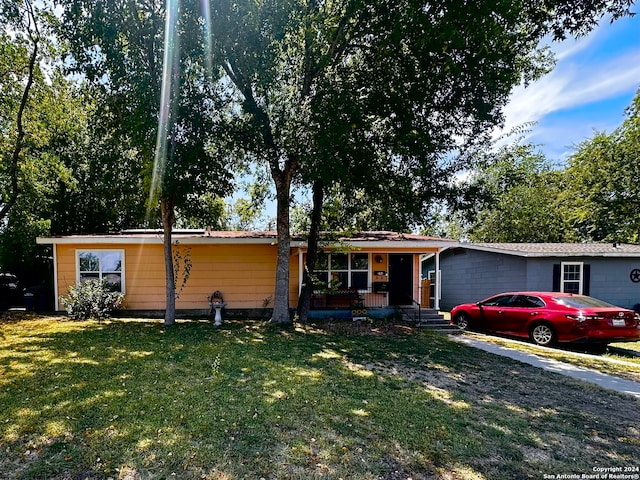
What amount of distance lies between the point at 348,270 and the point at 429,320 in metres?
3.10

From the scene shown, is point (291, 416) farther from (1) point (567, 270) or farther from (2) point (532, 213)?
(2) point (532, 213)

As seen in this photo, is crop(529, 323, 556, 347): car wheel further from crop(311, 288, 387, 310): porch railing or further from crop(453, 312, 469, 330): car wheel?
crop(311, 288, 387, 310): porch railing

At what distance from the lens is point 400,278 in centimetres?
1273

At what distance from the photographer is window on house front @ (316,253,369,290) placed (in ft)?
39.2

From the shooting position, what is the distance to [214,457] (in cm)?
292

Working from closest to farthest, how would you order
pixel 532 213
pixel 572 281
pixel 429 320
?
pixel 429 320
pixel 572 281
pixel 532 213

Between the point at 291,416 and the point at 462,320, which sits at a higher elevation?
the point at 291,416

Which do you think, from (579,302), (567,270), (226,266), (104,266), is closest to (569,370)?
(579,302)

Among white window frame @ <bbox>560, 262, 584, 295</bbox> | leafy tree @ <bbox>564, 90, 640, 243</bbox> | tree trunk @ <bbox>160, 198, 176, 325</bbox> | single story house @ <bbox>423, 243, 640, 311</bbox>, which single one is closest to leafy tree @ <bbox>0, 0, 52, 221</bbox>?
tree trunk @ <bbox>160, 198, 176, 325</bbox>

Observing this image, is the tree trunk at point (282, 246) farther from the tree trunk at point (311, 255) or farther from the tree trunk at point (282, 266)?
the tree trunk at point (311, 255)

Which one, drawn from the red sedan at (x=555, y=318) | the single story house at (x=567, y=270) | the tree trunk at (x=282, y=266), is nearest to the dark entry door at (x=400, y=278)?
the single story house at (x=567, y=270)

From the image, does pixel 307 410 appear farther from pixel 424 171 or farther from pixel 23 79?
pixel 23 79

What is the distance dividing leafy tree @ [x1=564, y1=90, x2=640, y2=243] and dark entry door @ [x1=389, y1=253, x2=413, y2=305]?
34.1 ft

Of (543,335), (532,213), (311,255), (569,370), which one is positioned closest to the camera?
(569,370)
